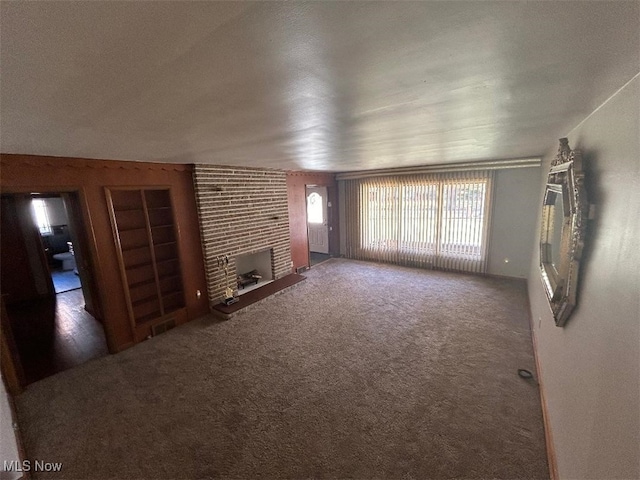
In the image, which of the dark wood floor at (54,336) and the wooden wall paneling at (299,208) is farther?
the wooden wall paneling at (299,208)

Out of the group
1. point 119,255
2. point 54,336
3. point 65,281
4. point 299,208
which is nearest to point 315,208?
point 299,208

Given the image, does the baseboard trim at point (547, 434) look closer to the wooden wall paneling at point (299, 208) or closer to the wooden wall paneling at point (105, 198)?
the wooden wall paneling at point (105, 198)

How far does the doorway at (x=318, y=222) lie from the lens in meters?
7.28

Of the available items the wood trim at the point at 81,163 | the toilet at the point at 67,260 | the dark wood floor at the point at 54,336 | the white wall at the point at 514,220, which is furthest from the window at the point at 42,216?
the white wall at the point at 514,220

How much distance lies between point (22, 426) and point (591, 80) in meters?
4.41

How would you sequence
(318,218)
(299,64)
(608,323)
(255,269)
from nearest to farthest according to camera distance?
(299,64) → (608,323) → (255,269) → (318,218)

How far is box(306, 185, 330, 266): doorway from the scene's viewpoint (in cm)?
728

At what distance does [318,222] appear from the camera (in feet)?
24.7

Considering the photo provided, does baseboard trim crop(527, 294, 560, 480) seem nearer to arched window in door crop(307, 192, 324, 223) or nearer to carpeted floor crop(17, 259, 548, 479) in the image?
carpeted floor crop(17, 259, 548, 479)

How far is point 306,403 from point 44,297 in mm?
5774

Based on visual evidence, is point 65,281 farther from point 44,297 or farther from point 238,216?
point 238,216

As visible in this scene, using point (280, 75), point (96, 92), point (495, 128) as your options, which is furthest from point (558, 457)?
point (96, 92)

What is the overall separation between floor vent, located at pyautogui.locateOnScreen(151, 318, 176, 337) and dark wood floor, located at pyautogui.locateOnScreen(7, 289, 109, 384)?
1.71ft

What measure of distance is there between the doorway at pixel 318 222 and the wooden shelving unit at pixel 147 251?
12.5ft
